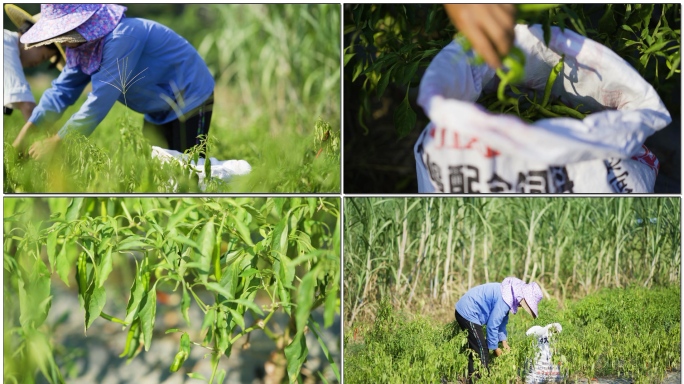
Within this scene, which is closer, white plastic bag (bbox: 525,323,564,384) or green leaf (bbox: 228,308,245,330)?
green leaf (bbox: 228,308,245,330)

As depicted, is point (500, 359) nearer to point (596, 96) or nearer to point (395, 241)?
point (395, 241)

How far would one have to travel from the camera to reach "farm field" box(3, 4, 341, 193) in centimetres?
160

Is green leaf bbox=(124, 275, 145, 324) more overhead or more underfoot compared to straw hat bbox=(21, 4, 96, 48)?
more underfoot

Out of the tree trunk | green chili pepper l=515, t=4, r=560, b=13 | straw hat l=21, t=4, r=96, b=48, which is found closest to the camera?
green chili pepper l=515, t=4, r=560, b=13

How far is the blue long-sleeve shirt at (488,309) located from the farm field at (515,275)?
0.02 metres

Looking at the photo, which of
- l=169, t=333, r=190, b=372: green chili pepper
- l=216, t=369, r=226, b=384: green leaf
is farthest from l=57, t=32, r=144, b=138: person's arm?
l=216, t=369, r=226, b=384: green leaf

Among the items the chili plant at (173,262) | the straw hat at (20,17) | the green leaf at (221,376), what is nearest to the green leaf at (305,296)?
the chili plant at (173,262)

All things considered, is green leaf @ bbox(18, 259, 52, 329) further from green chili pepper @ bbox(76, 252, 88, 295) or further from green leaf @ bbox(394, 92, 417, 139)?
green leaf @ bbox(394, 92, 417, 139)

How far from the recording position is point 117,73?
1587 mm

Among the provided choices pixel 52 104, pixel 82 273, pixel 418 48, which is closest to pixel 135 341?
pixel 82 273

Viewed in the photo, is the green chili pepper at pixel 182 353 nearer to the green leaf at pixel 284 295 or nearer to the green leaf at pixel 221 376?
the green leaf at pixel 221 376

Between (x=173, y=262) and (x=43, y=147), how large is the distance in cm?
35

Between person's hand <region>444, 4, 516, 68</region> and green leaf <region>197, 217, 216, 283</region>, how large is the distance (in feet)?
1.96

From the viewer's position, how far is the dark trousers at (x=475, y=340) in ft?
5.41
